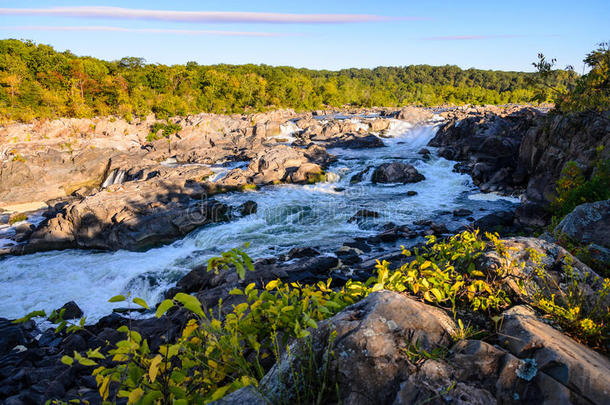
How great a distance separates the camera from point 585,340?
2182 mm

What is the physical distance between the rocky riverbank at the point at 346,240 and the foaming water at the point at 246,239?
764mm

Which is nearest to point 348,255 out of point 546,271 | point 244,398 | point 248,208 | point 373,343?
point 248,208

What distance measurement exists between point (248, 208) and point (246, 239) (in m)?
3.26

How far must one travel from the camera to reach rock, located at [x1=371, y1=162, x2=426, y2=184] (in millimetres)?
22125

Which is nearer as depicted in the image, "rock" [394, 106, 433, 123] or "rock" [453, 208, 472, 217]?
"rock" [453, 208, 472, 217]

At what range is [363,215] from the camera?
16.2 meters

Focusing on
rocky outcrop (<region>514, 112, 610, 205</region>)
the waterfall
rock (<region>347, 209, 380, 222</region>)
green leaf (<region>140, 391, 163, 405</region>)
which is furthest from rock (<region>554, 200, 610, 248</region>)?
the waterfall

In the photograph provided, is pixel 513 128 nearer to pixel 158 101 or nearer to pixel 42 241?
pixel 42 241

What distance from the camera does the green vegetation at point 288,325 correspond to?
5.53ft

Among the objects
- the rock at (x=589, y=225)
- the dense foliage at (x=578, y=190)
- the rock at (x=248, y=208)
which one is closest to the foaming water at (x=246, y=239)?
the rock at (x=248, y=208)

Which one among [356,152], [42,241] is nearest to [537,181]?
[356,152]

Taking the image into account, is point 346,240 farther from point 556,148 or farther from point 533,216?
point 556,148

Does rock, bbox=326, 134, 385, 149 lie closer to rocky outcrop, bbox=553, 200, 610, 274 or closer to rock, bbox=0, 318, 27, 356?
rocky outcrop, bbox=553, 200, 610, 274

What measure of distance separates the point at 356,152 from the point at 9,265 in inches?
1039
